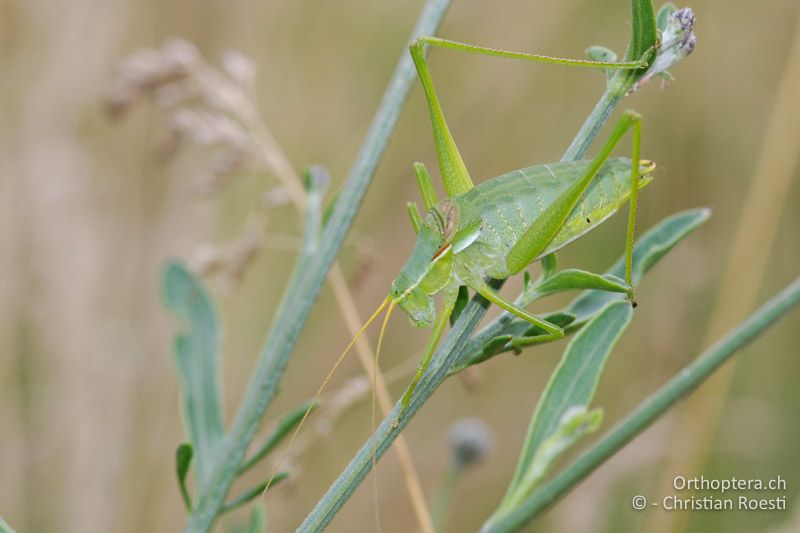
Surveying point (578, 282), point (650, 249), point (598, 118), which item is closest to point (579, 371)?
point (578, 282)

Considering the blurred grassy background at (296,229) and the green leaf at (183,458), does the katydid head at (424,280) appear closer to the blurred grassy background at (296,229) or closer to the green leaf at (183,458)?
the green leaf at (183,458)

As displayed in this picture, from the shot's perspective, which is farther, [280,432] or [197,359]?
[197,359]

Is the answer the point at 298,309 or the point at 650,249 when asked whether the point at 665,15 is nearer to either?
the point at 650,249

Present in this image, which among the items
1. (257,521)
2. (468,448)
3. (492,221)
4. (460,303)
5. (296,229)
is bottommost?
(257,521)

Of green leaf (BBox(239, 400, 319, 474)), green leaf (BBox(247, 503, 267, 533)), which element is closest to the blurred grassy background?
green leaf (BBox(239, 400, 319, 474))

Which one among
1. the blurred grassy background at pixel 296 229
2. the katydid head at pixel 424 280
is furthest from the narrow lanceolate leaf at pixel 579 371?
the blurred grassy background at pixel 296 229

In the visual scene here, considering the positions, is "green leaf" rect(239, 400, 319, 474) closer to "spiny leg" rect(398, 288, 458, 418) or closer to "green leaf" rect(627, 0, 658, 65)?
"spiny leg" rect(398, 288, 458, 418)
